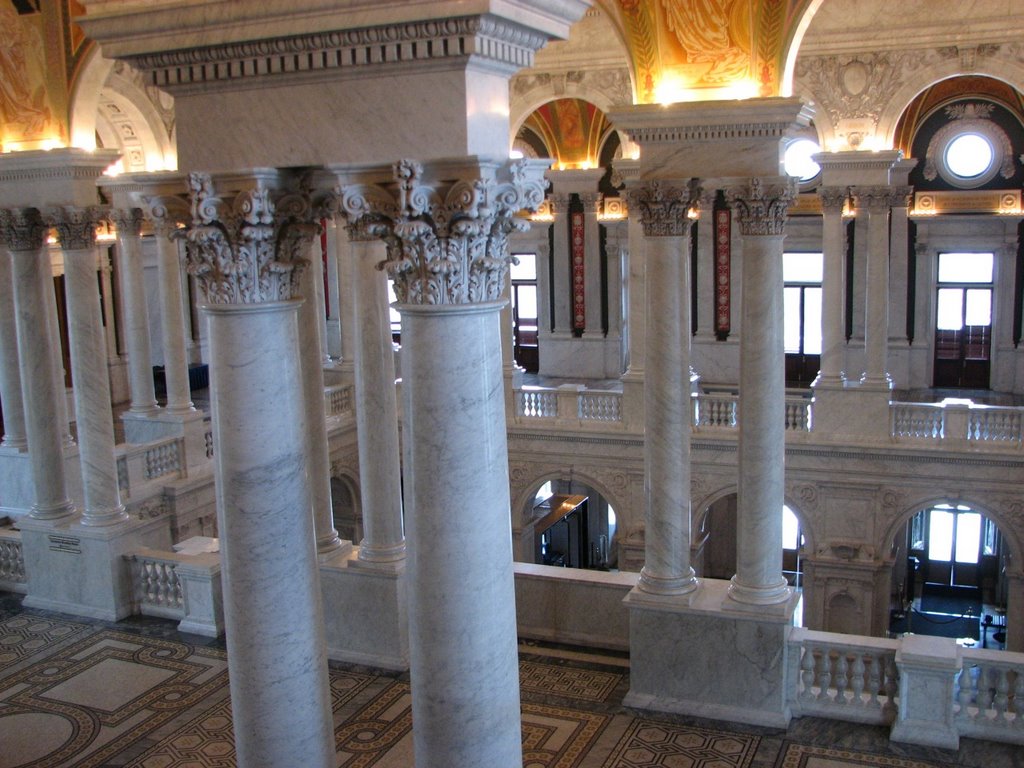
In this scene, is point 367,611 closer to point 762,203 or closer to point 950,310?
point 762,203

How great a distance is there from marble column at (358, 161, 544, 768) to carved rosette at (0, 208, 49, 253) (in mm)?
6898

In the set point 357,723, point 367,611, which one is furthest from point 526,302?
point 357,723

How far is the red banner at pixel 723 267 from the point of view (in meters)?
21.4

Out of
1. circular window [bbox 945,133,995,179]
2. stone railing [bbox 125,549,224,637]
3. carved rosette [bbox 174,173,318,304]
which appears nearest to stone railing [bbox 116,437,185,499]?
stone railing [bbox 125,549,224,637]

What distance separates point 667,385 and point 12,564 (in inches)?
283

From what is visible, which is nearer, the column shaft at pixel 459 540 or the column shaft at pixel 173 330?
the column shaft at pixel 459 540

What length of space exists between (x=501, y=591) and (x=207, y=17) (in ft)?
8.69

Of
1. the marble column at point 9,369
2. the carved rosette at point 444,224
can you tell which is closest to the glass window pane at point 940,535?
the marble column at point 9,369

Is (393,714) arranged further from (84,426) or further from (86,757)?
(84,426)

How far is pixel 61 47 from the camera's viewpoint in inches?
388

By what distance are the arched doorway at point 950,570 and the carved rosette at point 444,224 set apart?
15.0 meters

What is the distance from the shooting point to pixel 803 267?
21.4 m

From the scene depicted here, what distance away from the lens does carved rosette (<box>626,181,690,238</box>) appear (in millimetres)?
7918

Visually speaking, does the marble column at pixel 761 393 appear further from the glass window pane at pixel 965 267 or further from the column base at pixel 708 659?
the glass window pane at pixel 965 267
